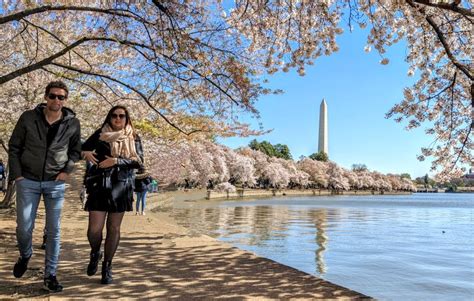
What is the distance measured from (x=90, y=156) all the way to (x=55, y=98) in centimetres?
70

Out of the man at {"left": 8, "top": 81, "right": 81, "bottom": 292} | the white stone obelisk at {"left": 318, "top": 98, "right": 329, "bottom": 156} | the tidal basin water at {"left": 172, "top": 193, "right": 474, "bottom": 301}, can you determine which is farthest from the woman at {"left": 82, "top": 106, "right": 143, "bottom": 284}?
the white stone obelisk at {"left": 318, "top": 98, "right": 329, "bottom": 156}

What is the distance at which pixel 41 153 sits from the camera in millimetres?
3760

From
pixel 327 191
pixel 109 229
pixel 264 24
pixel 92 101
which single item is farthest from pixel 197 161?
pixel 327 191

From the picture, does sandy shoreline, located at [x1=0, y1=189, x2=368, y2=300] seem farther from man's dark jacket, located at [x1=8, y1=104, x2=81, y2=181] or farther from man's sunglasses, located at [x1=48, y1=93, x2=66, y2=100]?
man's sunglasses, located at [x1=48, y1=93, x2=66, y2=100]

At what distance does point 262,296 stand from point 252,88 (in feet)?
12.6

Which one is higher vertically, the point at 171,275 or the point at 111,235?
the point at 111,235

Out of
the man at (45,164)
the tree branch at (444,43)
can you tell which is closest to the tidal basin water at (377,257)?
the tree branch at (444,43)

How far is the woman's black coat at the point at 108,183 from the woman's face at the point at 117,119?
0.20 metres

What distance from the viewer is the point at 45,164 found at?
3.76 m

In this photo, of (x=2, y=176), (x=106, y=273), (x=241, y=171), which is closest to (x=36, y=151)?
(x=106, y=273)

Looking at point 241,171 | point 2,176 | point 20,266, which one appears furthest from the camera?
point 241,171

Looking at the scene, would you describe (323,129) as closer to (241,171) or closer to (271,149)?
(271,149)

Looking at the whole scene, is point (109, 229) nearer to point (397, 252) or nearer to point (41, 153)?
point (41, 153)

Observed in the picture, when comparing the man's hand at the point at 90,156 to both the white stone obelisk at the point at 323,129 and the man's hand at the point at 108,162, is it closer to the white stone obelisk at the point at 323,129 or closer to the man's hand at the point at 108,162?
the man's hand at the point at 108,162
